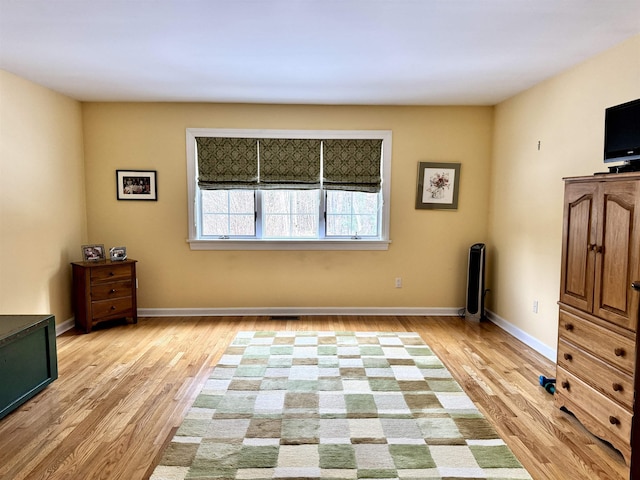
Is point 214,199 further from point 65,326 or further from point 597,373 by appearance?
point 597,373

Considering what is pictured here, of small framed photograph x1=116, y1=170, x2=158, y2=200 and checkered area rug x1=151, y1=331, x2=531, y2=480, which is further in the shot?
small framed photograph x1=116, y1=170, x2=158, y2=200

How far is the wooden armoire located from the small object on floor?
9.9 inches

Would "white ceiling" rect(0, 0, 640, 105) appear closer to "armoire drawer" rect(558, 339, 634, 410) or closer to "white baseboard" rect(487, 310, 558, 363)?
"armoire drawer" rect(558, 339, 634, 410)

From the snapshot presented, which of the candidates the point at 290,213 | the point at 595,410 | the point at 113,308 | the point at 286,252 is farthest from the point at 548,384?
the point at 113,308

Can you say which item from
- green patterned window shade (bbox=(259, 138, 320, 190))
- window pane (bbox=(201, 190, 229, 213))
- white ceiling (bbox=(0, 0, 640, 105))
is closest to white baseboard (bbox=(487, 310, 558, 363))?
white ceiling (bbox=(0, 0, 640, 105))

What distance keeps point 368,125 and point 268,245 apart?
6.02ft

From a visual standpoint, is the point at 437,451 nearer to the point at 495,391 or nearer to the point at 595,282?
the point at 495,391

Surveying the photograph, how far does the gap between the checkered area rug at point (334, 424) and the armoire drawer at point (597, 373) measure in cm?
66

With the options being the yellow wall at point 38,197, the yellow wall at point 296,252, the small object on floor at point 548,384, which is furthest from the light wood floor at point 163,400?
the yellow wall at point 38,197

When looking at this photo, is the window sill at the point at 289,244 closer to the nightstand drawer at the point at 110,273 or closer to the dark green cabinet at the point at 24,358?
the nightstand drawer at the point at 110,273

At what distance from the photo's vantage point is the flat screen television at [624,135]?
2510 millimetres

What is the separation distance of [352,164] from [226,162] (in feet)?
4.82

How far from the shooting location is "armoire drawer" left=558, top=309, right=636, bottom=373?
90.0 inches

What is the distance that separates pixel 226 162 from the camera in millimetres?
4984
